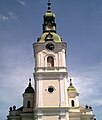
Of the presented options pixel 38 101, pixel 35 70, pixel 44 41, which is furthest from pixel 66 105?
pixel 44 41

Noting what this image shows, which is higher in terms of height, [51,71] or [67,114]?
[51,71]

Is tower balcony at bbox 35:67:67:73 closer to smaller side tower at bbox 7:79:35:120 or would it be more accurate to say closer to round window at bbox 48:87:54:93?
round window at bbox 48:87:54:93

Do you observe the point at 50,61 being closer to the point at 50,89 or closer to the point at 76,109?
the point at 50,89

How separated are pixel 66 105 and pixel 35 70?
23.4 feet

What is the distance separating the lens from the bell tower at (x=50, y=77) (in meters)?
41.7

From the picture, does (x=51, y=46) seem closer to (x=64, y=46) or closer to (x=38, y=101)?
(x=64, y=46)

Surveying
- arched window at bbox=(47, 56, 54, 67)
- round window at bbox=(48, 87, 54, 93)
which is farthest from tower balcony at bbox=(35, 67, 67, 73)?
round window at bbox=(48, 87, 54, 93)

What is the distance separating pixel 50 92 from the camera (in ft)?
142

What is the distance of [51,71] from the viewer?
44.3m

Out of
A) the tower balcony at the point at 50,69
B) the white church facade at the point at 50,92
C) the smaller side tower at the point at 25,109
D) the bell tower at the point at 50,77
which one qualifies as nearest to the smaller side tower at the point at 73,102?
the white church facade at the point at 50,92

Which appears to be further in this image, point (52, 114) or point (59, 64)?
point (59, 64)

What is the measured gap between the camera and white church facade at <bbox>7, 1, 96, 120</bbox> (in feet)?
137

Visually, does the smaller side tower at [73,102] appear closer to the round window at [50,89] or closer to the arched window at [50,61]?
the round window at [50,89]

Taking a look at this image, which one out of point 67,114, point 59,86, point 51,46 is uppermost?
point 51,46
